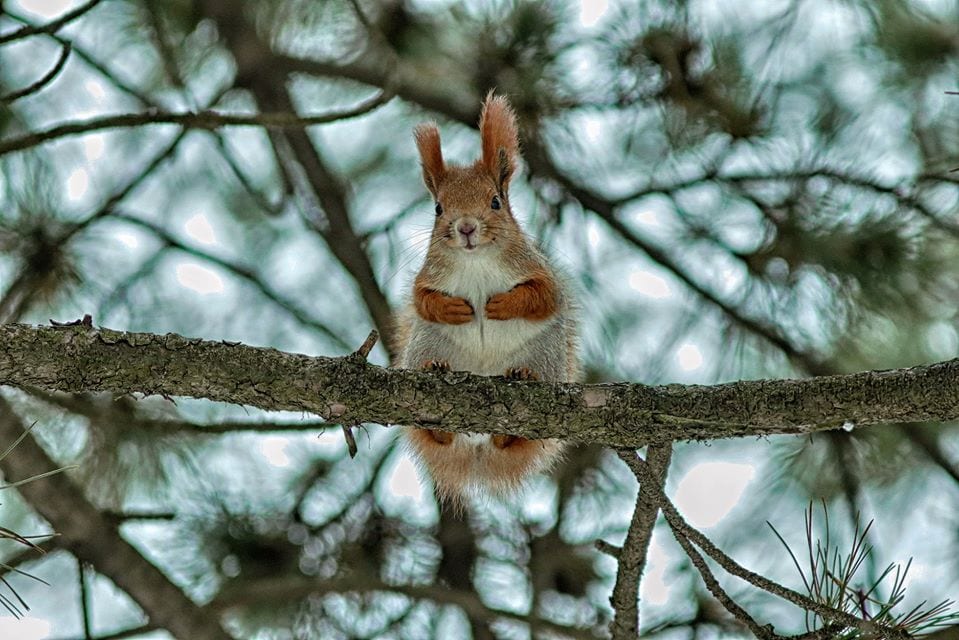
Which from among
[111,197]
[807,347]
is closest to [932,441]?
[807,347]

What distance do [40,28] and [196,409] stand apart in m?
1.30

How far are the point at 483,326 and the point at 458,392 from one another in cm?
46

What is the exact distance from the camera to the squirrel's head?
261 centimetres

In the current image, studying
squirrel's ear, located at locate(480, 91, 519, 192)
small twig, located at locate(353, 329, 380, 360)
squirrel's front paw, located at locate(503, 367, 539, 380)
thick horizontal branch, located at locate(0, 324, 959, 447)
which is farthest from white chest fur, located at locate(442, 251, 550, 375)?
small twig, located at locate(353, 329, 380, 360)

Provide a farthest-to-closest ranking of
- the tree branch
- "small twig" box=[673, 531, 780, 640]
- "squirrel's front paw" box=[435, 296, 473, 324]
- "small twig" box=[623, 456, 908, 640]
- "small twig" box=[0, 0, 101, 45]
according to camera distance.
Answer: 1. "small twig" box=[0, 0, 101, 45]
2. "squirrel's front paw" box=[435, 296, 473, 324]
3. the tree branch
4. "small twig" box=[673, 531, 780, 640]
5. "small twig" box=[623, 456, 908, 640]

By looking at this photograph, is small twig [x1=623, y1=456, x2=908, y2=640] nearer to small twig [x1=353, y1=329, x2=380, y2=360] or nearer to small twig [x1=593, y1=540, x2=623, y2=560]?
small twig [x1=593, y1=540, x2=623, y2=560]

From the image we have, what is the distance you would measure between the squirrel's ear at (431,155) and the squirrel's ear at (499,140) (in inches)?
4.0

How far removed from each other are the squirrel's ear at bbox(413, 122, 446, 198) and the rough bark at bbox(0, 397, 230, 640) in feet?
3.78

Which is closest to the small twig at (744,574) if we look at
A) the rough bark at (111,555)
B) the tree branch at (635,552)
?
the tree branch at (635,552)

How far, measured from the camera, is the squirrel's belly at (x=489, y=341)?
2559 mm

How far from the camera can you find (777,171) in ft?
10.7

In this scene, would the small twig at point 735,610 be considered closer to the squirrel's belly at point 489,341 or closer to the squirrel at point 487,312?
the squirrel at point 487,312

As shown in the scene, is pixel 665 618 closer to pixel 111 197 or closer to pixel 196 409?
pixel 196 409

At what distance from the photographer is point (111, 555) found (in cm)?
315
